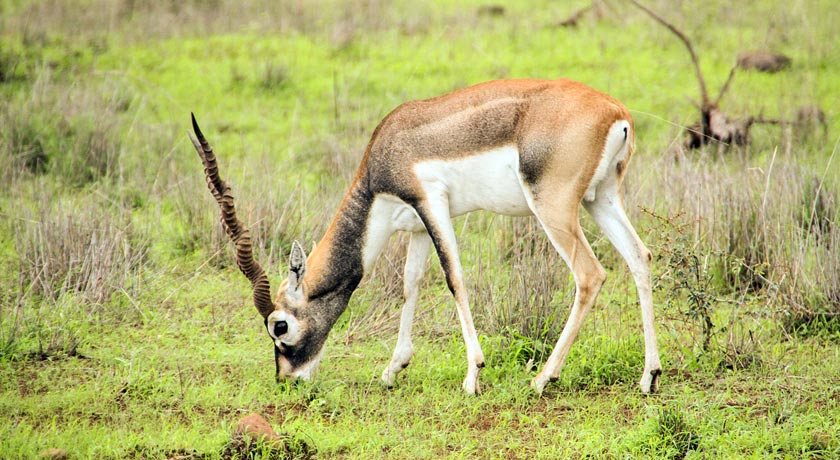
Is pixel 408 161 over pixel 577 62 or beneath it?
over

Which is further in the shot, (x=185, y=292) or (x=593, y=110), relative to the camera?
(x=185, y=292)

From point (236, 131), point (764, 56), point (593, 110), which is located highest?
point (593, 110)

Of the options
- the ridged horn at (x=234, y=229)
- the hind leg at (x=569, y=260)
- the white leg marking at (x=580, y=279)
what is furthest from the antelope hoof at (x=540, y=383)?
the ridged horn at (x=234, y=229)

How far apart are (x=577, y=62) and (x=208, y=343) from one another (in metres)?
6.40

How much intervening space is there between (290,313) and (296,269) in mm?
249

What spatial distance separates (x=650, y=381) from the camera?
16.9 ft

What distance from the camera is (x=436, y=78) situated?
35.5ft

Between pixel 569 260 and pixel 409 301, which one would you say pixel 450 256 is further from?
pixel 569 260

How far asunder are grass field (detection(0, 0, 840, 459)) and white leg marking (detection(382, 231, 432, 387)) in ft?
0.38

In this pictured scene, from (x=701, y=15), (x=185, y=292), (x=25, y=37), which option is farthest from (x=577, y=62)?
(x=25, y=37)

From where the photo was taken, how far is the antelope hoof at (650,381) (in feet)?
16.8

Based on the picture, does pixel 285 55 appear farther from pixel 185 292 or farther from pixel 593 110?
pixel 593 110

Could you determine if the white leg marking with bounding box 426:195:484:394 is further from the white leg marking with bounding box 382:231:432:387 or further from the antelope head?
the antelope head

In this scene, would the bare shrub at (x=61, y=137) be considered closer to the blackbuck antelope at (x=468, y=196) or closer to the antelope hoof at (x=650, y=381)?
the blackbuck antelope at (x=468, y=196)
